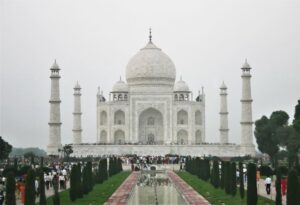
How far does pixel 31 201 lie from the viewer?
1287 centimetres

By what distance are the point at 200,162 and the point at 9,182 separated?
13730mm

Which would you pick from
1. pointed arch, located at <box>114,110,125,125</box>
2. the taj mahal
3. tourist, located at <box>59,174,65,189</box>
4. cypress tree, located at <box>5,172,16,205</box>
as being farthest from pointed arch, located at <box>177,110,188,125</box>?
cypress tree, located at <box>5,172,16,205</box>

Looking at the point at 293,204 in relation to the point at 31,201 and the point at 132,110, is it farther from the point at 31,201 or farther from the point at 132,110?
the point at 132,110

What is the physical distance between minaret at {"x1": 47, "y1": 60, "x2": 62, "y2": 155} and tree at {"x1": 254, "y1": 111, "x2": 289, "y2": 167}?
475 inches

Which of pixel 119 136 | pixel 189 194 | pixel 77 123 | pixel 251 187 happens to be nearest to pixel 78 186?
pixel 189 194

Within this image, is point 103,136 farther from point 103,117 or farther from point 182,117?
point 182,117

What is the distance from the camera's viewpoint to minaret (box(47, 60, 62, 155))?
40875 millimetres

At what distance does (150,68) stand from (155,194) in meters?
30.2

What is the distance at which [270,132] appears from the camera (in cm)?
3762

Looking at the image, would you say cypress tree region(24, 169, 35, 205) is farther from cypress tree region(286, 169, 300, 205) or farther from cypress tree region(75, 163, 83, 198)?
cypress tree region(286, 169, 300, 205)

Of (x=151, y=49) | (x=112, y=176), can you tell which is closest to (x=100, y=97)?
(x=151, y=49)

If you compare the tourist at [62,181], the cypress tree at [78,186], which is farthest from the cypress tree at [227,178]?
the tourist at [62,181]

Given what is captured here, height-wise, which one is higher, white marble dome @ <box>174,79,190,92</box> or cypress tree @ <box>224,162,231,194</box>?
white marble dome @ <box>174,79,190,92</box>

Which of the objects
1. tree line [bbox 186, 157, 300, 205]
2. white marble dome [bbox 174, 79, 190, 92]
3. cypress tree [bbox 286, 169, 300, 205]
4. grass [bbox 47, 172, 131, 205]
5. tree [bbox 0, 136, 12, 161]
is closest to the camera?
cypress tree [bbox 286, 169, 300, 205]
